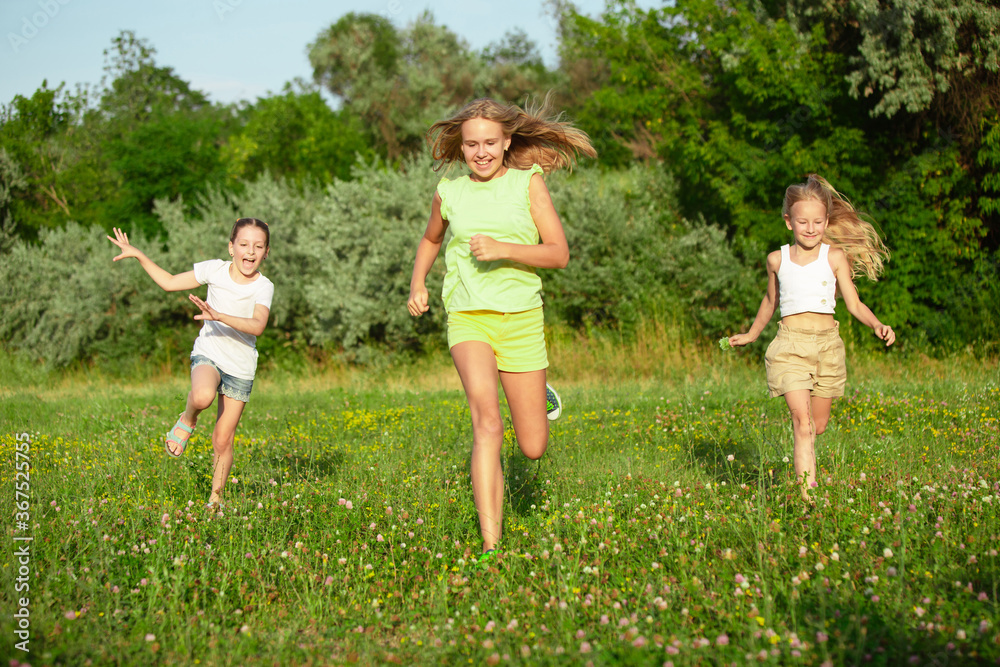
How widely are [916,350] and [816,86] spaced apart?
4.52 meters

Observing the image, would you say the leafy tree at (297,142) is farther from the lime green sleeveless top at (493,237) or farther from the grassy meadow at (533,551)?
the lime green sleeveless top at (493,237)

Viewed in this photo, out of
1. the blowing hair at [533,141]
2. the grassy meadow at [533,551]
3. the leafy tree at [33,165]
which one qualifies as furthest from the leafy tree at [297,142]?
the blowing hair at [533,141]

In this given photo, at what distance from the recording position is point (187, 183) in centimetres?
2388

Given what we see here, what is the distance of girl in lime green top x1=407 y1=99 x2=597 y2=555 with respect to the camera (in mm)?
4273

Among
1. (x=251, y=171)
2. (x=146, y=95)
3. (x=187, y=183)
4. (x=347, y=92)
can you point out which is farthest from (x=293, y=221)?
(x=146, y=95)

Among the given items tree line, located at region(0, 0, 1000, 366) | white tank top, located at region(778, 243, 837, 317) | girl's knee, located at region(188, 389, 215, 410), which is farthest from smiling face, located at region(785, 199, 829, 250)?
tree line, located at region(0, 0, 1000, 366)

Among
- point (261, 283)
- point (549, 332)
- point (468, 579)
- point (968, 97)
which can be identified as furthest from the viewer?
point (549, 332)

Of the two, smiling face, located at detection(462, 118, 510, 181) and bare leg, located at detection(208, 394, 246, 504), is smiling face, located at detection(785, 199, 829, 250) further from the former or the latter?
bare leg, located at detection(208, 394, 246, 504)

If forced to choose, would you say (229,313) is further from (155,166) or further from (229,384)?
(155,166)

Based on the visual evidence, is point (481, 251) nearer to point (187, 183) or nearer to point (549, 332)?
point (549, 332)

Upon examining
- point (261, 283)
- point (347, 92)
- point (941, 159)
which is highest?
point (347, 92)

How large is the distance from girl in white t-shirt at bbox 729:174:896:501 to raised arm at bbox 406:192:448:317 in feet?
6.84

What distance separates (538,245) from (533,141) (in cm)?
91

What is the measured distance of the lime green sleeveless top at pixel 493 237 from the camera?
4379 millimetres
